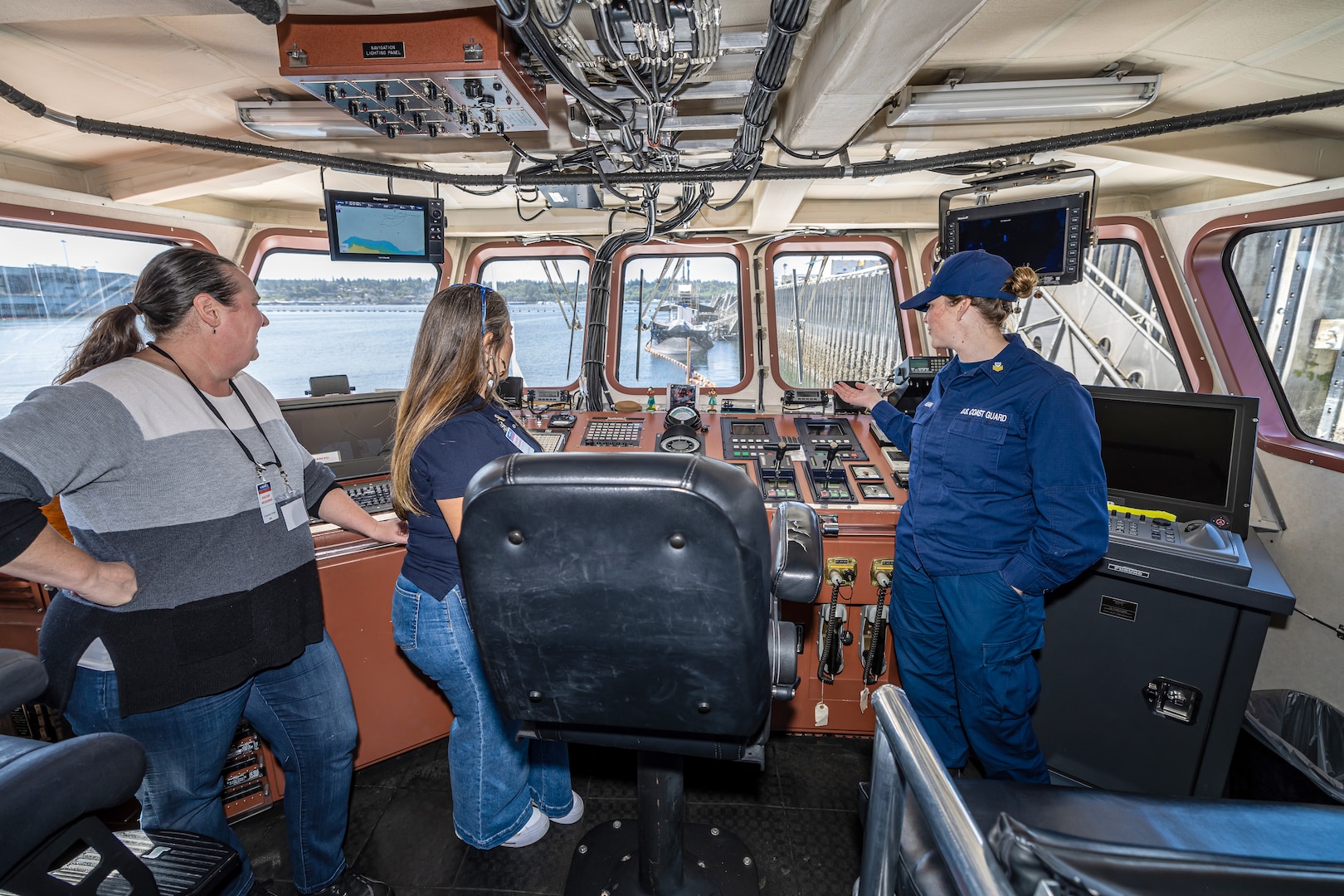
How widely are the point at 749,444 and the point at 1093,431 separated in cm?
134

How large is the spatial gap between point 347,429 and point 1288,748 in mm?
3640

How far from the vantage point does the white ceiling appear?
5.39 ft

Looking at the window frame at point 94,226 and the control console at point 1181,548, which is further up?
the window frame at point 94,226

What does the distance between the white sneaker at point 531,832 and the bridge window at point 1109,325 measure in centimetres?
356

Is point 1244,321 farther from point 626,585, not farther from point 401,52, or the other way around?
point 401,52

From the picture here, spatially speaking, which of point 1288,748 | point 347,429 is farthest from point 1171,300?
point 347,429

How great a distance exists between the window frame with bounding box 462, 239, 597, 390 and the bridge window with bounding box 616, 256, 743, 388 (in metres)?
0.37

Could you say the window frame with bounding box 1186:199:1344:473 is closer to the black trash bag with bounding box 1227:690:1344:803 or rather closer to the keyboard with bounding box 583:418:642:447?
the black trash bag with bounding box 1227:690:1344:803

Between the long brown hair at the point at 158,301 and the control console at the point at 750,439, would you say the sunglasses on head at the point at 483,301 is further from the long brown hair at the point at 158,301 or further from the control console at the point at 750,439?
the control console at the point at 750,439

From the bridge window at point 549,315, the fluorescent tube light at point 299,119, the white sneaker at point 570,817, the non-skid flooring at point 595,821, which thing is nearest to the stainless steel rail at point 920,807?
the non-skid flooring at point 595,821

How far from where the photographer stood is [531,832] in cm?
201

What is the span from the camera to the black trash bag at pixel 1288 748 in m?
1.88

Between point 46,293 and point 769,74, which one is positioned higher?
point 769,74

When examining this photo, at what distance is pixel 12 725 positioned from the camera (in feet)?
6.44
